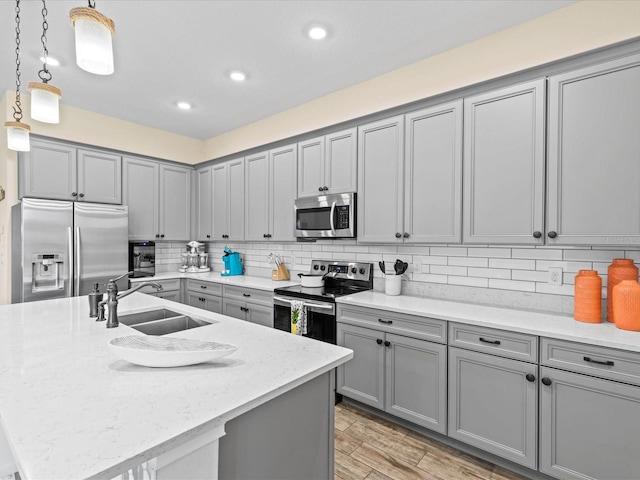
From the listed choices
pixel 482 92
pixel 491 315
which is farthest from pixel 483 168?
pixel 491 315

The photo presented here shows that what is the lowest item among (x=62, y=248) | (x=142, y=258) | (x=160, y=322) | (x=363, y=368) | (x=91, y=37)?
(x=363, y=368)

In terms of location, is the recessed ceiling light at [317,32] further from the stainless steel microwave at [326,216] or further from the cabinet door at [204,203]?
the cabinet door at [204,203]

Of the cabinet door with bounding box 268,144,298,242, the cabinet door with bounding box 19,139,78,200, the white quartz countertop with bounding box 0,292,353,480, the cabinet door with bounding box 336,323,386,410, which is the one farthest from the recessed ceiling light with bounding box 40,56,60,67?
the cabinet door with bounding box 336,323,386,410

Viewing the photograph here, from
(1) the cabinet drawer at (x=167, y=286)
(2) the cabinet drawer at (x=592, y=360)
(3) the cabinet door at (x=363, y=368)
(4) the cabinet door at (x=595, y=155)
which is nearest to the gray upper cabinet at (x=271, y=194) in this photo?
(1) the cabinet drawer at (x=167, y=286)

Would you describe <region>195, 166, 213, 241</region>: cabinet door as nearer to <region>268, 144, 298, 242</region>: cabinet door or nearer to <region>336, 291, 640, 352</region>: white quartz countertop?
<region>268, 144, 298, 242</region>: cabinet door

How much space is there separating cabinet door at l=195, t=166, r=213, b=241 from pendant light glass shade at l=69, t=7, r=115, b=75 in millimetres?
3506

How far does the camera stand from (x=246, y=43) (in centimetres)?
260

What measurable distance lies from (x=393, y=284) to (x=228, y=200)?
245cm

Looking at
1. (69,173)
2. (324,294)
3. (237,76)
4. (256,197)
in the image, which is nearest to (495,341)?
(324,294)

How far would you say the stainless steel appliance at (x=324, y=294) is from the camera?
2.85 m

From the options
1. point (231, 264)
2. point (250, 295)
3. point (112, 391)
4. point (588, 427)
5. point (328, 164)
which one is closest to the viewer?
point (112, 391)

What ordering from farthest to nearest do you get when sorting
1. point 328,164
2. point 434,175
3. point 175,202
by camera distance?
point 175,202, point 328,164, point 434,175

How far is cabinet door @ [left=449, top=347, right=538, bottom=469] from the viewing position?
1.92 m

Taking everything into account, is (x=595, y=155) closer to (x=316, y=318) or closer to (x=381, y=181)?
(x=381, y=181)
